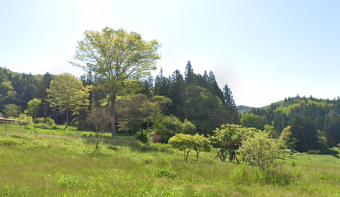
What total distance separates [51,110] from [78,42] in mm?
44799

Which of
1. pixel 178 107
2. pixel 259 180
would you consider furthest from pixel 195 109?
pixel 259 180

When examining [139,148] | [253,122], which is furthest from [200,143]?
[253,122]

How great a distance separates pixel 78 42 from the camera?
2547 centimetres

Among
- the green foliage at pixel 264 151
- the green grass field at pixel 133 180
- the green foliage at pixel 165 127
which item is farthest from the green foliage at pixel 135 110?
the green foliage at pixel 264 151

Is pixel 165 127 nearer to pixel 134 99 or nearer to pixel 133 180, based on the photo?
pixel 134 99

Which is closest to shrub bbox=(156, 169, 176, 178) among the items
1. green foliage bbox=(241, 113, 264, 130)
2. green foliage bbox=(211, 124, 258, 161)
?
green foliage bbox=(211, 124, 258, 161)

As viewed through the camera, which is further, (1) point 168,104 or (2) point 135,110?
(1) point 168,104

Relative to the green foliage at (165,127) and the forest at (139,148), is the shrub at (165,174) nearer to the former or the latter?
the forest at (139,148)

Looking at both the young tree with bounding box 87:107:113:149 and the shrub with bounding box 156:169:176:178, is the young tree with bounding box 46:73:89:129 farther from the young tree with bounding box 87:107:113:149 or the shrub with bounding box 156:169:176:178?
the shrub with bounding box 156:169:176:178

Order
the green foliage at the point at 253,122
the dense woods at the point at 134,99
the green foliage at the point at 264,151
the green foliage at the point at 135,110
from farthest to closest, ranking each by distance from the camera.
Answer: the green foliage at the point at 253,122 < the green foliage at the point at 135,110 < the dense woods at the point at 134,99 < the green foliage at the point at 264,151

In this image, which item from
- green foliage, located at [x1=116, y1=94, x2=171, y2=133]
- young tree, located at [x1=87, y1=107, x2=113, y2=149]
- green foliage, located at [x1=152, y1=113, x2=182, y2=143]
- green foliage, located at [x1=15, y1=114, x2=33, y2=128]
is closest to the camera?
young tree, located at [x1=87, y1=107, x2=113, y2=149]

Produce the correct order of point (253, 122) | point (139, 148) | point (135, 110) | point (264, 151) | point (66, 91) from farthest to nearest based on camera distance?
point (253, 122) → point (66, 91) → point (135, 110) → point (139, 148) → point (264, 151)

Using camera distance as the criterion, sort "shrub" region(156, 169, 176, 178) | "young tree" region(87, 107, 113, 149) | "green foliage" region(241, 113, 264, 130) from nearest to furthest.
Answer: "shrub" region(156, 169, 176, 178) < "young tree" region(87, 107, 113, 149) < "green foliage" region(241, 113, 264, 130)

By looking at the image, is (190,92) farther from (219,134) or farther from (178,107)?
(219,134)
